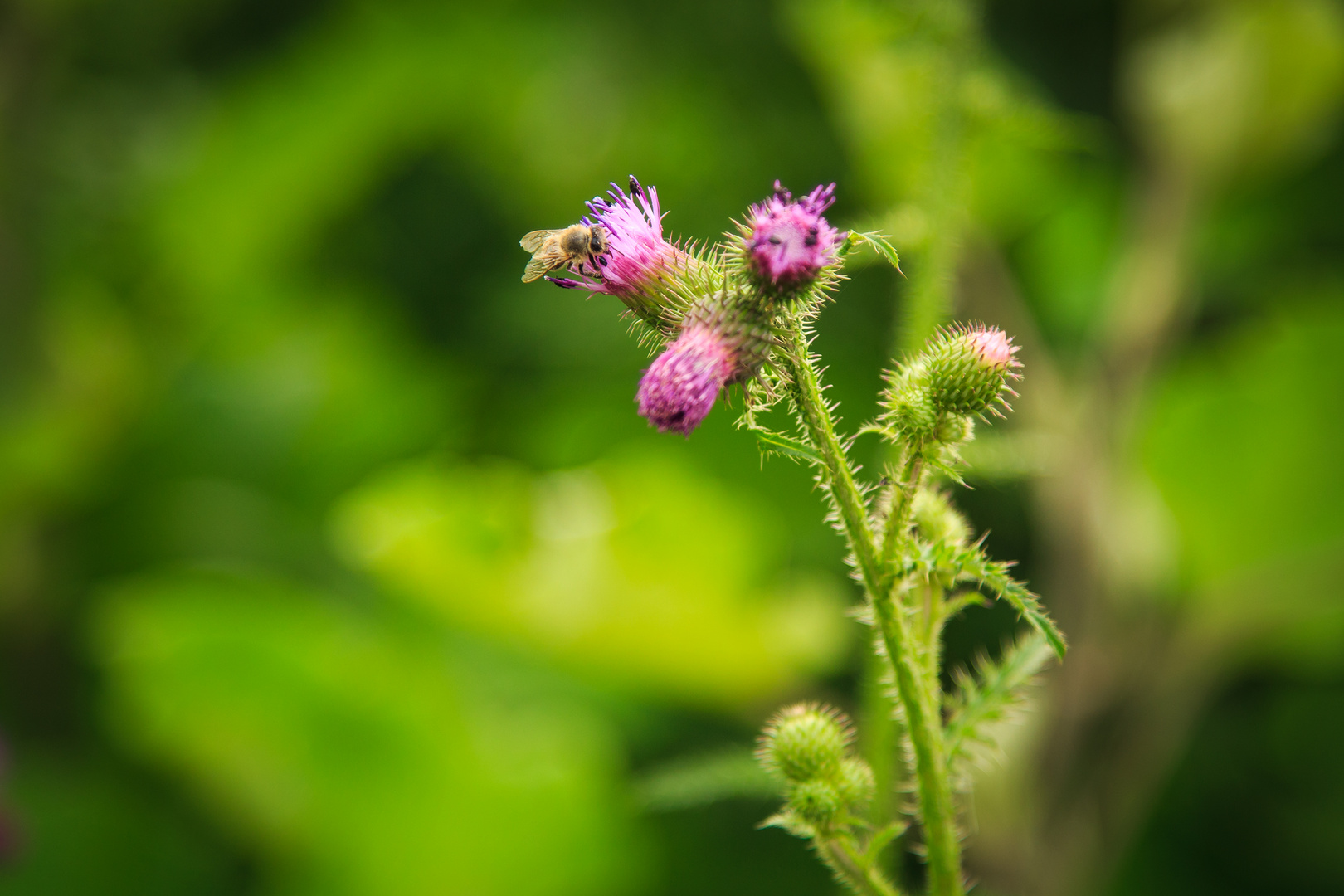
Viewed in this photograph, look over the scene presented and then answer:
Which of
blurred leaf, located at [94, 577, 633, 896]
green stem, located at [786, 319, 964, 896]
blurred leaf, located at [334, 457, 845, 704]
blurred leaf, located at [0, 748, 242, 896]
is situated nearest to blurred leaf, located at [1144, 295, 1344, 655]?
blurred leaf, located at [334, 457, 845, 704]

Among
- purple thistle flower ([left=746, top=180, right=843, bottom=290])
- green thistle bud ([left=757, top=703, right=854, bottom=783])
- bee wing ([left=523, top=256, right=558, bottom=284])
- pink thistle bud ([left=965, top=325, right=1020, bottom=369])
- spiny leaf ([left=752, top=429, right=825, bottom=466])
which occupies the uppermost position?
bee wing ([left=523, top=256, right=558, bottom=284])

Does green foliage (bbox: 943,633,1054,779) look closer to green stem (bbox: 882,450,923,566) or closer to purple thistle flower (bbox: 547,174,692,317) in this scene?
green stem (bbox: 882,450,923,566)

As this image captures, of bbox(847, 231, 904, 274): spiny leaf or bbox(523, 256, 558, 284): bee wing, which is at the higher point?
bbox(523, 256, 558, 284): bee wing

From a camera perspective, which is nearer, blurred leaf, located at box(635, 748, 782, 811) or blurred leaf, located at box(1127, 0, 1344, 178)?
blurred leaf, located at box(635, 748, 782, 811)

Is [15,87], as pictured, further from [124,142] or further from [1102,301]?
[1102,301]

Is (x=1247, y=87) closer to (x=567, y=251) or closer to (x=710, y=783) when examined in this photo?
(x=567, y=251)

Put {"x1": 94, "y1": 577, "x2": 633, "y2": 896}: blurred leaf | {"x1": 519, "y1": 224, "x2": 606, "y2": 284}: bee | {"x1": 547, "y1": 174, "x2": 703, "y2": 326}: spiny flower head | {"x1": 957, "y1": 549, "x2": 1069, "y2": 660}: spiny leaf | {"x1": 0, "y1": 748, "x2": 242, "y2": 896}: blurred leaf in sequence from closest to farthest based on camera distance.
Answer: {"x1": 957, "y1": 549, "x2": 1069, "y2": 660}: spiny leaf → {"x1": 547, "y1": 174, "x2": 703, "y2": 326}: spiny flower head → {"x1": 519, "y1": 224, "x2": 606, "y2": 284}: bee → {"x1": 94, "y1": 577, "x2": 633, "y2": 896}: blurred leaf → {"x1": 0, "y1": 748, "x2": 242, "y2": 896}: blurred leaf

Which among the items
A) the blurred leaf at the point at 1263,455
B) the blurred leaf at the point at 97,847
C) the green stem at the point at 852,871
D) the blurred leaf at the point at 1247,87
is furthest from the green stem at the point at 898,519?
the blurred leaf at the point at 97,847
